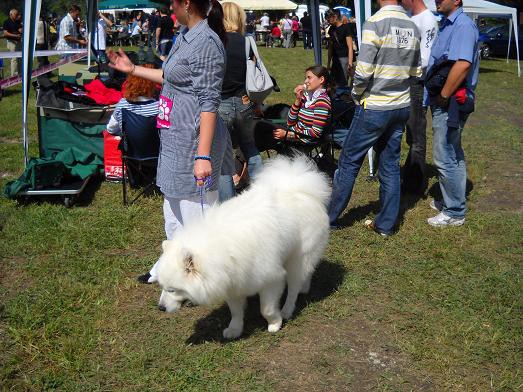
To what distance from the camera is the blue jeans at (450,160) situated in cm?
462

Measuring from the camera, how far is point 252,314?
3480mm

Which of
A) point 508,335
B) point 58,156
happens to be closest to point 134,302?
point 508,335

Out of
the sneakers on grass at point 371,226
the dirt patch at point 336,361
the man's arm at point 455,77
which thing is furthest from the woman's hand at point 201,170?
the man's arm at point 455,77

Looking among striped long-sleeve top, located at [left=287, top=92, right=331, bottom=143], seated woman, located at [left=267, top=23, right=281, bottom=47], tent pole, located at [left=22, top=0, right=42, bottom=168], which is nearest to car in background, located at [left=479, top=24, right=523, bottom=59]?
seated woman, located at [left=267, top=23, right=281, bottom=47]

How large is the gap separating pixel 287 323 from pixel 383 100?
1.98 m

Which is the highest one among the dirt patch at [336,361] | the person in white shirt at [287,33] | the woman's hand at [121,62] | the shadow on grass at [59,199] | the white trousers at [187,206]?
the person in white shirt at [287,33]

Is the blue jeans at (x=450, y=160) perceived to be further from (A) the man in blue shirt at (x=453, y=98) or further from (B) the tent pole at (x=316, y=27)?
(B) the tent pole at (x=316, y=27)

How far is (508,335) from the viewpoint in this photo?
3.24m

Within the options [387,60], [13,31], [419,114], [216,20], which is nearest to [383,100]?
[387,60]

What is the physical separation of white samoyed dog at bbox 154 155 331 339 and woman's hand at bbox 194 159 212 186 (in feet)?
0.62

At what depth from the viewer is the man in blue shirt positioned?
4281 mm

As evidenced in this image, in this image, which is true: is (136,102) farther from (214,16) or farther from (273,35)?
(273,35)

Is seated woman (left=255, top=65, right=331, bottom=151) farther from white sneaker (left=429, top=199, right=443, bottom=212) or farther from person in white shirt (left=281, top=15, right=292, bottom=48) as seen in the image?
person in white shirt (left=281, top=15, right=292, bottom=48)

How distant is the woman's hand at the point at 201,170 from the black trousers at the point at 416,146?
3341 millimetres
